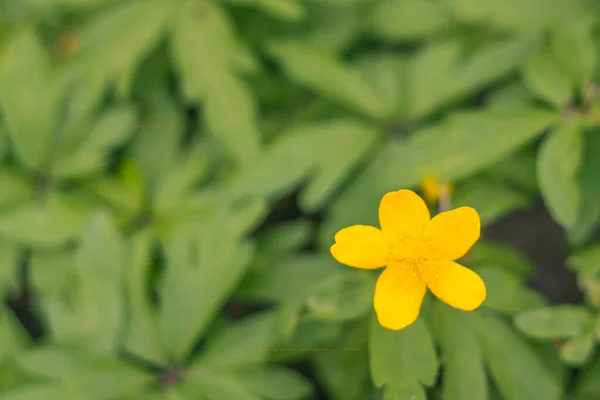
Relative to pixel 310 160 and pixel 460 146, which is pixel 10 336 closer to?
pixel 310 160

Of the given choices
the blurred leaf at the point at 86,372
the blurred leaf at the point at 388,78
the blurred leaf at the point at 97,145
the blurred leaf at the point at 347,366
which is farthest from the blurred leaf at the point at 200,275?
the blurred leaf at the point at 388,78

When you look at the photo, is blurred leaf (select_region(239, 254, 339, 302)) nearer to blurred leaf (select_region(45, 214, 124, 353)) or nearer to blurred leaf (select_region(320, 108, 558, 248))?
blurred leaf (select_region(320, 108, 558, 248))

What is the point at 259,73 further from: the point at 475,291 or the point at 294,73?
the point at 475,291

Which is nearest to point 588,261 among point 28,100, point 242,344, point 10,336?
point 242,344

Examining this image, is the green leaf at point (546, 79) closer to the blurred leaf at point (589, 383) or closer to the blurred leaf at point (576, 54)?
the blurred leaf at point (576, 54)

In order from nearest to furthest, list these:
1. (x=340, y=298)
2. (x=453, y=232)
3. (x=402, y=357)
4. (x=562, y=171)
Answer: (x=453, y=232), (x=402, y=357), (x=340, y=298), (x=562, y=171)

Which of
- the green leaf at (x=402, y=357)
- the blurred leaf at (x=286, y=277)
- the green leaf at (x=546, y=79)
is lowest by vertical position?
the green leaf at (x=402, y=357)
